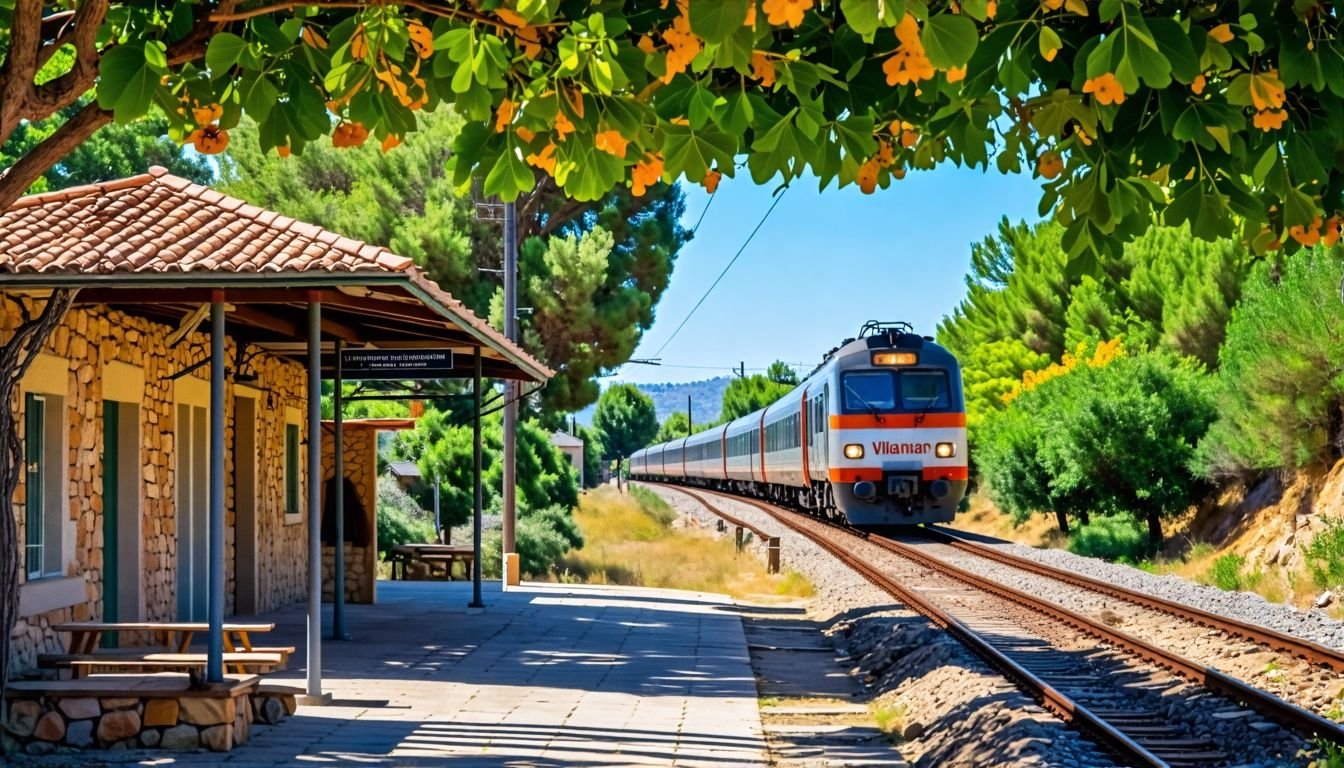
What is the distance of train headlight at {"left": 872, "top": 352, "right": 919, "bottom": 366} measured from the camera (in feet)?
85.1

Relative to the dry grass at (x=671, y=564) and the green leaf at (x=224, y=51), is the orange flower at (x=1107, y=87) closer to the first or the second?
the green leaf at (x=224, y=51)

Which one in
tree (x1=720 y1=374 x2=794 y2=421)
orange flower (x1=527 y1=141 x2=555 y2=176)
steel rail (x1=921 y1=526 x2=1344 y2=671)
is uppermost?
tree (x1=720 y1=374 x2=794 y2=421)

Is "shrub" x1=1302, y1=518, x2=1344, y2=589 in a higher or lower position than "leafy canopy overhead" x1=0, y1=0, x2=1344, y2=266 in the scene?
lower

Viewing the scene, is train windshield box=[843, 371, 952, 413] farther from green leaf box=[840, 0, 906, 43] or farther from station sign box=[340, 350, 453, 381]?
green leaf box=[840, 0, 906, 43]

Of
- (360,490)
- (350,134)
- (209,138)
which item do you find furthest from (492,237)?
(350,134)

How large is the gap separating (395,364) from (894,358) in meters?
12.7

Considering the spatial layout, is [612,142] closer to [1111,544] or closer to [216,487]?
[216,487]

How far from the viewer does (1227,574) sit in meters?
21.2

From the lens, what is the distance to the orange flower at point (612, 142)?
4.90 m

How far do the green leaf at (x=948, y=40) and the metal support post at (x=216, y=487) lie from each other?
6041 mm

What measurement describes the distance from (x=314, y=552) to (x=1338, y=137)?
7009mm

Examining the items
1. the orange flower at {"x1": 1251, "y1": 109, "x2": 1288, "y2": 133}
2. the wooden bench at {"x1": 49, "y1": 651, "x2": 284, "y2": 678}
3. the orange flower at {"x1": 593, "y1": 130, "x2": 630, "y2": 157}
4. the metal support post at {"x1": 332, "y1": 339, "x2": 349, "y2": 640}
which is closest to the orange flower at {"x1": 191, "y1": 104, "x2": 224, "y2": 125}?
Result: the orange flower at {"x1": 593, "y1": 130, "x2": 630, "y2": 157}

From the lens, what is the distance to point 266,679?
35.8 feet

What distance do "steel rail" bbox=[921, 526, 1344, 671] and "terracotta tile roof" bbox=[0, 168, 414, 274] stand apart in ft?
23.9
